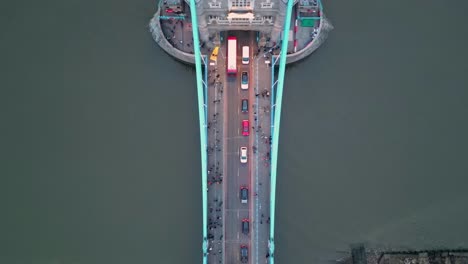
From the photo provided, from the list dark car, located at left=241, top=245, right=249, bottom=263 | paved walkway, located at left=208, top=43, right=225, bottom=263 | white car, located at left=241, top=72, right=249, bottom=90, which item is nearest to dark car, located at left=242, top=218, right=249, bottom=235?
dark car, located at left=241, top=245, right=249, bottom=263

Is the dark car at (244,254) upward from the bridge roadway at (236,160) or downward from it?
downward

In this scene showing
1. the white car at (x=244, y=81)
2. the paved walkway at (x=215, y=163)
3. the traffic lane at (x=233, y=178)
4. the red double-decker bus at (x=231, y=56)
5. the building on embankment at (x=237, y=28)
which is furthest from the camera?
the white car at (x=244, y=81)

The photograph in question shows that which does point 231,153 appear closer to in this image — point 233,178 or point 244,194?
point 233,178

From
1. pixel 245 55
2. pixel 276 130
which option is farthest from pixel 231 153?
pixel 245 55

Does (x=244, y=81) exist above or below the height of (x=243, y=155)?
above

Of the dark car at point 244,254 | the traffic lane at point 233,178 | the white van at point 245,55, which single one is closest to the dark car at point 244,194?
the traffic lane at point 233,178

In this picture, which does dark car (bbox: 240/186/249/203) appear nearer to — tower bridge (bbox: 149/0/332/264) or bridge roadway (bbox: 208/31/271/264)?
tower bridge (bbox: 149/0/332/264)

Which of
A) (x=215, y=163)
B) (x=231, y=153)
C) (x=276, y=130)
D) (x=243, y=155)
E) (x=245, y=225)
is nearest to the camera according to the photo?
(x=276, y=130)

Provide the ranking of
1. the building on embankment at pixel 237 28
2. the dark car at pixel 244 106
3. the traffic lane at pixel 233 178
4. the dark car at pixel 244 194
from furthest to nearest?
the dark car at pixel 244 106, the building on embankment at pixel 237 28, the dark car at pixel 244 194, the traffic lane at pixel 233 178

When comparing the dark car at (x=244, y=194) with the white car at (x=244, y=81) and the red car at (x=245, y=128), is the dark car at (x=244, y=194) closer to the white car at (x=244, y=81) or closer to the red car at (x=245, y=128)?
the red car at (x=245, y=128)
